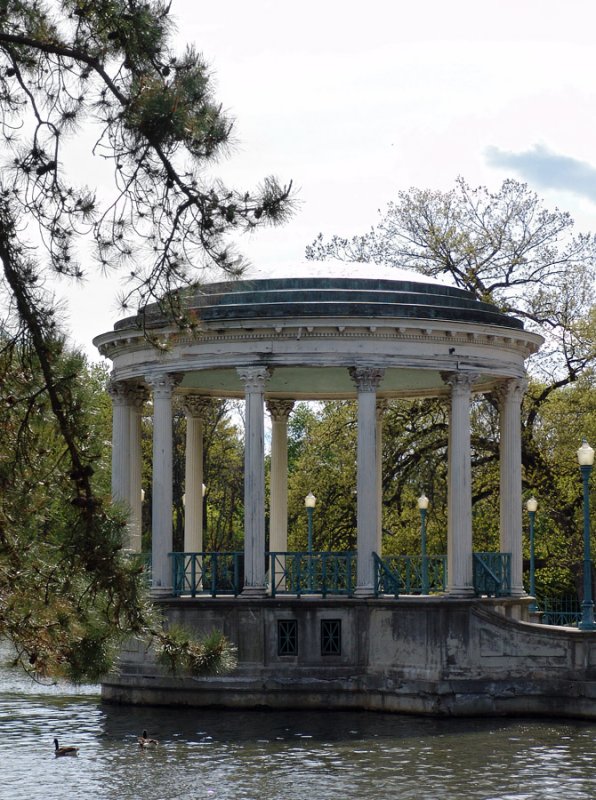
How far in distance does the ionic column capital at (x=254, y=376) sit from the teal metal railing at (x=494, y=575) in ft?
22.5

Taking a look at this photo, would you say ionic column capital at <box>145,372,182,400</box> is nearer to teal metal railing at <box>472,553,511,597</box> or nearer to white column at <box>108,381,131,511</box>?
white column at <box>108,381,131,511</box>

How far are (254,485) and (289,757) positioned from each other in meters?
9.21

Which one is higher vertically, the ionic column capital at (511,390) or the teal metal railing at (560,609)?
the ionic column capital at (511,390)

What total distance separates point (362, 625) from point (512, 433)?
21.8 feet

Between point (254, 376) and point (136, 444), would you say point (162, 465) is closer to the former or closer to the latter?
point (254, 376)

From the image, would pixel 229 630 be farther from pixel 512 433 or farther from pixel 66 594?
pixel 66 594

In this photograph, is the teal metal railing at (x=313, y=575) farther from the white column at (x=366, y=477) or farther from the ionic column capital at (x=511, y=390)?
the ionic column capital at (x=511, y=390)

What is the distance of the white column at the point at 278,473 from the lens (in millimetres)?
42562

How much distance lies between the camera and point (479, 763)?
25984 mm

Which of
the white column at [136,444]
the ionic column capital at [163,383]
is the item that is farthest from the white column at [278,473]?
the ionic column capital at [163,383]

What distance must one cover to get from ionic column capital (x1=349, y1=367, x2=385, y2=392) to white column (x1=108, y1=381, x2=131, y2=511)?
639cm

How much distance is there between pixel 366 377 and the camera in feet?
114

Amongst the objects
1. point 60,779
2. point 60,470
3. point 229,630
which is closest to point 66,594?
point 60,470

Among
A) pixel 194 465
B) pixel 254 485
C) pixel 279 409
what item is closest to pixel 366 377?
pixel 254 485
